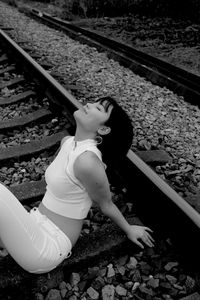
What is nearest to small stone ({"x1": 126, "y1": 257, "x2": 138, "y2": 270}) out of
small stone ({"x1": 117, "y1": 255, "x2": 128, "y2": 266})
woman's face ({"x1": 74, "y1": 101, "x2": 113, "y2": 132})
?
small stone ({"x1": 117, "y1": 255, "x2": 128, "y2": 266})

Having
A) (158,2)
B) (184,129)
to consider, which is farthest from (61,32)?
(184,129)

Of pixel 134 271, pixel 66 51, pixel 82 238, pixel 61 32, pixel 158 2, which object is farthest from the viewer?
pixel 158 2

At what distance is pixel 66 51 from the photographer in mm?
7898

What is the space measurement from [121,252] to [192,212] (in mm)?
478

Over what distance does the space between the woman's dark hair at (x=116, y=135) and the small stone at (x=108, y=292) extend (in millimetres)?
706

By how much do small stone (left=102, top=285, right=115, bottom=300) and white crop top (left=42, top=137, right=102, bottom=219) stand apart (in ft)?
1.31

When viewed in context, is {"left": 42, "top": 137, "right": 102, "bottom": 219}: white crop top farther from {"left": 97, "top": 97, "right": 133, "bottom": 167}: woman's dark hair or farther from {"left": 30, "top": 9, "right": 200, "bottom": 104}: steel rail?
{"left": 30, "top": 9, "right": 200, "bottom": 104}: steel rail

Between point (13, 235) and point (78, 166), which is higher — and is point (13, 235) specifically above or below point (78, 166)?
below

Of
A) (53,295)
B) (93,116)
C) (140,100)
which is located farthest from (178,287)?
(140,100)

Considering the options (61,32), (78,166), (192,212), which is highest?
(78,166)

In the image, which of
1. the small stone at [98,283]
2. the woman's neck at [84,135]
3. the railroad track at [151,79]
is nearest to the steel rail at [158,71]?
the railroad track at [151,79]

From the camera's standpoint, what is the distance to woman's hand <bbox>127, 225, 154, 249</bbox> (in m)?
2.56

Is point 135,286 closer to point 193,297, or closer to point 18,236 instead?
point 193,297

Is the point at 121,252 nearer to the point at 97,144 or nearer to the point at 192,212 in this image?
the point at 192,212
